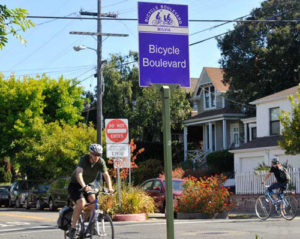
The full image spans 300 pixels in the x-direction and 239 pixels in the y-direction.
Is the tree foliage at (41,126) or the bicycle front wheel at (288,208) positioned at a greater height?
the tree foliage at (41,126)

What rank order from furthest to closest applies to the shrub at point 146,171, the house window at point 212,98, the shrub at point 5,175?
the shrub at point 5,175, the house window at point 212,98, the shrub at point 146,171

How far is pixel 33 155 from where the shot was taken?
107ft

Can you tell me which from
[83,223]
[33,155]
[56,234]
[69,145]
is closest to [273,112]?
[69,145]

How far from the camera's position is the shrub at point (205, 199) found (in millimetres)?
17750

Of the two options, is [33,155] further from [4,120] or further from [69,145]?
[4,120]

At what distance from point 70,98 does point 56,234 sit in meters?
28.3

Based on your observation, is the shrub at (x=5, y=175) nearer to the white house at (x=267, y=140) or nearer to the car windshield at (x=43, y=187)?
the car windshield at (x=43, y=187)

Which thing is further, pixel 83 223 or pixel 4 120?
pixel 4 120

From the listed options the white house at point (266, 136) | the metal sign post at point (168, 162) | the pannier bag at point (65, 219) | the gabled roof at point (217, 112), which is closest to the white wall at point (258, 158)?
the white house at point (266, 136)

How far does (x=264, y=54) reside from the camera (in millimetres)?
38969

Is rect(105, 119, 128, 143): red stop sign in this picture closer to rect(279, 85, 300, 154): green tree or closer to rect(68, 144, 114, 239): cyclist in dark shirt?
rect(279, 85, 300, 154): green tree

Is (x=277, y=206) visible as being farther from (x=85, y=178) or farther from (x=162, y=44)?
(x=162, y=44)

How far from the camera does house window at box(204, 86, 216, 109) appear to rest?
149ft

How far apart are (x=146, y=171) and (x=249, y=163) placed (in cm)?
721
